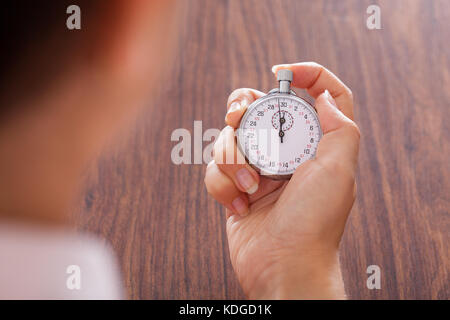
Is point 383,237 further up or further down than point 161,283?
further up

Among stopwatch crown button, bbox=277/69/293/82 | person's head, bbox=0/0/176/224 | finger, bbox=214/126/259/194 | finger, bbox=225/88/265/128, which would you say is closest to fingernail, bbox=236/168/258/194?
finger, bbox=214/126/259/194

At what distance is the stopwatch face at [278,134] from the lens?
120cm

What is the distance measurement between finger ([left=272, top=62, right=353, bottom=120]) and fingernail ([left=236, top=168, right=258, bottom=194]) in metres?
0.32

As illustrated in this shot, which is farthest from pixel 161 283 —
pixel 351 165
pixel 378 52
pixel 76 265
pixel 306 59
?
pixel 378 52

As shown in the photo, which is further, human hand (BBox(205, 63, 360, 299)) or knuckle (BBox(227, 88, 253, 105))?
knuckle (BBox(227, 88, 253, 105))

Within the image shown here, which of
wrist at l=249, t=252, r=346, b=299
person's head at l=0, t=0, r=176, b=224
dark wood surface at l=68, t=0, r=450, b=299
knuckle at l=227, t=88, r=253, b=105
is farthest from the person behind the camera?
person's head at l=0, t=0, r=176, b=224

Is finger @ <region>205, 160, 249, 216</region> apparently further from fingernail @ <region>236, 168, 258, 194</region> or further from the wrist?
the wrist

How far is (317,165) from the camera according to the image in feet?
3.80

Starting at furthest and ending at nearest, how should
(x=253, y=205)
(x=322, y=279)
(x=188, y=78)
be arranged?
(x=188, y=78) → (x=253, y=205) → (x=322, y=279)

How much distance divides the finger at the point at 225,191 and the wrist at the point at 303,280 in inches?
7.8

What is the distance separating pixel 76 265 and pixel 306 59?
1251 mm

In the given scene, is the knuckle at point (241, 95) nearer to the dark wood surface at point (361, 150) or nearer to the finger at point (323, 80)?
the finger at point (323, 80)

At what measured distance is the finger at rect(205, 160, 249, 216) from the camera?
1187 millimetres

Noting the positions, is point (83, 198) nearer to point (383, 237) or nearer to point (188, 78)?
point (188, 78)
